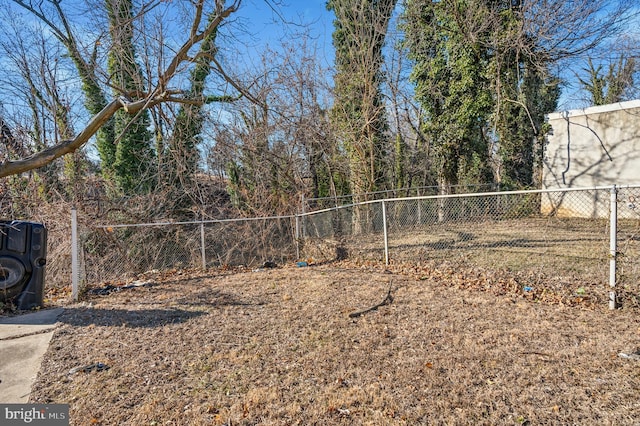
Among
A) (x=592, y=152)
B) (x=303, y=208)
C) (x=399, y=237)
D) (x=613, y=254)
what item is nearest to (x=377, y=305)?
(x=613, y=254)

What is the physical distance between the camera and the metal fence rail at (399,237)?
6.66m

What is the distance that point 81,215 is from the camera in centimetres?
818

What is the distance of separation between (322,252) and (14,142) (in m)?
9.24

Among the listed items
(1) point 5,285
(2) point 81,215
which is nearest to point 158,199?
(2) point 81,215

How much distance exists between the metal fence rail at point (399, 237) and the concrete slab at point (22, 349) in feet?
6.40

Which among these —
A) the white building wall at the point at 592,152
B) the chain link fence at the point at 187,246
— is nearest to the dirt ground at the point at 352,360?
the chain link fence at the point at 187,246

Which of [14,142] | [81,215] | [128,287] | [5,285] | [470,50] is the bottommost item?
[128,287]

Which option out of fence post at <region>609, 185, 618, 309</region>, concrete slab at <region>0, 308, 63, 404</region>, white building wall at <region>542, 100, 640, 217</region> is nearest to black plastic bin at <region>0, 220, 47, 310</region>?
concrete slab at <region>0, 308, 63, 404</region>

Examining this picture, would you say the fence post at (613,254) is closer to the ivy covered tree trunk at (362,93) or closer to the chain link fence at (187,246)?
the chain link fence at (187,246)

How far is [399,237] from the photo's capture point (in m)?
8.91

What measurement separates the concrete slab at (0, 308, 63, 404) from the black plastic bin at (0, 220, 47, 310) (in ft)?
1.36

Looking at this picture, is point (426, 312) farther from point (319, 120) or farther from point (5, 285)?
point (319, 120)

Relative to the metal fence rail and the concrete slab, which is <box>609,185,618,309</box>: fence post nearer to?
the metal fence rail

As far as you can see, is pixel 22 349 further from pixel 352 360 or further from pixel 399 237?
pixel 399 237
